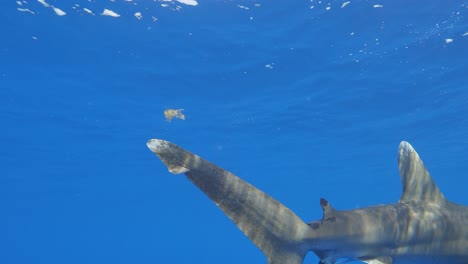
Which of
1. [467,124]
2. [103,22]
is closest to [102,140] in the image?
[103,22]

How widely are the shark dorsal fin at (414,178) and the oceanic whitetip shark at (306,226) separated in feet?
1.28

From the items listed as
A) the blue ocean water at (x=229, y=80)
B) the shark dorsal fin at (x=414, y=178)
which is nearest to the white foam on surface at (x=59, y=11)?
the blue ocean water at (x=229, y=80)

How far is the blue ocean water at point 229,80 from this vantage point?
16250 millimetres

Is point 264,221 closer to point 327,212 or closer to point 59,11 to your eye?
point 327,212

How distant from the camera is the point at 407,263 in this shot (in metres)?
4.46

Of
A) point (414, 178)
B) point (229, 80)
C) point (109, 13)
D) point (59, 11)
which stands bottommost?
point (414, 178)

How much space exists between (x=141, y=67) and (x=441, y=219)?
17.3 metres

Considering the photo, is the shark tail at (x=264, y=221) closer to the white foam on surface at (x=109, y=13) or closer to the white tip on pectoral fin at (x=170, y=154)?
the white tip on pectoral fin at (x=170, y=154)

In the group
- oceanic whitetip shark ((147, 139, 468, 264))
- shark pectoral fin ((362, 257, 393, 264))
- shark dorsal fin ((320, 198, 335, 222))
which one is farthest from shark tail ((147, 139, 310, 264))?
shark pectoral fin ((362, 257, 393, 264))

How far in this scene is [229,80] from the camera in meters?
22.6

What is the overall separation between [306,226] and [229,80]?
19.2 m

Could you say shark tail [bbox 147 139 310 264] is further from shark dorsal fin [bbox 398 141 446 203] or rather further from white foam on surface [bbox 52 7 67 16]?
white foam on surface [bbox 52 7 67 16]

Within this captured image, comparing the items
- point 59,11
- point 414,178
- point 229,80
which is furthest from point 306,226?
point 229,80

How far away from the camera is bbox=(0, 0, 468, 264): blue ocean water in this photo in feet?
53.3
